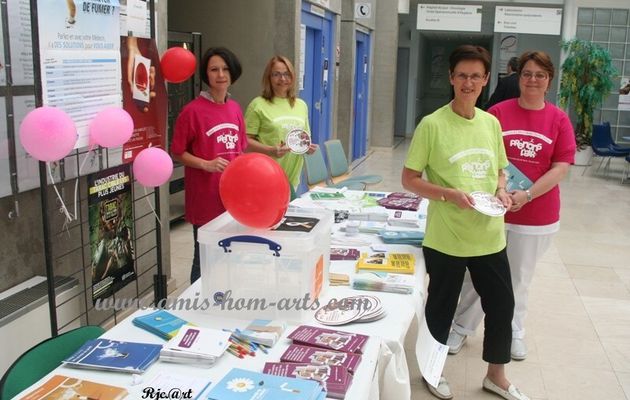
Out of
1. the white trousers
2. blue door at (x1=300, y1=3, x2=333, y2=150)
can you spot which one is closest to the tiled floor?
the white trousers

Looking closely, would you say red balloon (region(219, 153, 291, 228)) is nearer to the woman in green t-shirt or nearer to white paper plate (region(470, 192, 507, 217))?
white paper plate (region(470, 192, 507, 217))

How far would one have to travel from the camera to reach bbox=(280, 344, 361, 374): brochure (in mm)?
1691

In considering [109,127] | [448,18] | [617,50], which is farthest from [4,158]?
[617,50]

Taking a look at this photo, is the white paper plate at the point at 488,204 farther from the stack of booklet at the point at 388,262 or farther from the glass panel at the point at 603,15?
the glass panel at the point at 603,15

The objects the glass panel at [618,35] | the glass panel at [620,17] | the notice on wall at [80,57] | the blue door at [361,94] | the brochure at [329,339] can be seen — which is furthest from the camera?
the glass panel at [618,35]

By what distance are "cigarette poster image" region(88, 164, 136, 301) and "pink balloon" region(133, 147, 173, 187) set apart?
0.80 ft

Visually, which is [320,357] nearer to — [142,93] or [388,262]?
[388,262]

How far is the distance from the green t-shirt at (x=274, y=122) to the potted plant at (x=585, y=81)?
8484 millimetres

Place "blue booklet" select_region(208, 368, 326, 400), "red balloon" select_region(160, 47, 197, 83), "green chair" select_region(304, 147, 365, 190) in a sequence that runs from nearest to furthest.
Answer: "blue booklet" select_region(208, 368, 326, 400) → "red balloon" select_region(160, 47, 197, 83) → "green chair" select_region(304, 147, 365, 190)

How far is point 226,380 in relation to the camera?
1571mm

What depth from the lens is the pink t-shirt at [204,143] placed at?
3.13m

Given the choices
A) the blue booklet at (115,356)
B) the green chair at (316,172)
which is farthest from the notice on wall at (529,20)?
the blue booklet at (115,356)

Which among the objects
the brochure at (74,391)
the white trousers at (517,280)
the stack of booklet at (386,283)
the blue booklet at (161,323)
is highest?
the stack of booklet at (386,283)

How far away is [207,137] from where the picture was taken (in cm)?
314
